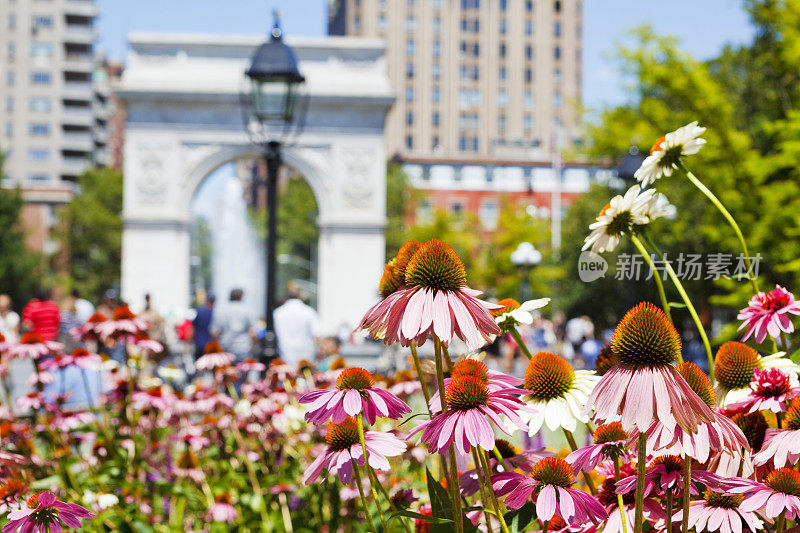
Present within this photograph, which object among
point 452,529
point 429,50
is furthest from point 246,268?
point 429,50

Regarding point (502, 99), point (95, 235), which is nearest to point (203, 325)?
point (95, 235)

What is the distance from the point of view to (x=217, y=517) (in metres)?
3.69

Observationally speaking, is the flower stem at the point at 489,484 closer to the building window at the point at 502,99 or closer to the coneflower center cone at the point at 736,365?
the coneflower center cone at the point at 736,365

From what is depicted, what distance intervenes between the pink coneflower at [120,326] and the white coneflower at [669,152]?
9.52 feet

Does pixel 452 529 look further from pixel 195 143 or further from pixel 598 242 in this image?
pixel 195 143

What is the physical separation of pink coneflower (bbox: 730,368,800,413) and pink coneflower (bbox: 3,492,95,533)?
4.33 feet

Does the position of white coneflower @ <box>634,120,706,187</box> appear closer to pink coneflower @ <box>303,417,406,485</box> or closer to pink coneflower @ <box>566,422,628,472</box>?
pink coneflower @ <box>566,422,628,472</box>

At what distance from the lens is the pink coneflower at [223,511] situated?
371 cm

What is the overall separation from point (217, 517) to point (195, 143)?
83.6 feet

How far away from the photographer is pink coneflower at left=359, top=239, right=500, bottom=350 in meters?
1.40

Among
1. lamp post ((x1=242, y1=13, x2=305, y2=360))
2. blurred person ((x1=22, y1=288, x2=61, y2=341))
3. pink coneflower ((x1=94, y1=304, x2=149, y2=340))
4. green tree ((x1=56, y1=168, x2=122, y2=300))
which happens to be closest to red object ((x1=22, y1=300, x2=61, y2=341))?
blurred person ((x1=22, y1=288, x2=61, y2=341))

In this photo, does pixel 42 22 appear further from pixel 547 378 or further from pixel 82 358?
pixel 547 378

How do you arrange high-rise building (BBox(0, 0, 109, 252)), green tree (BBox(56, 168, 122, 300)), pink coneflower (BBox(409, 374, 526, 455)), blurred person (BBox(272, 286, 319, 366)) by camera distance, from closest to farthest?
pink coneflower (BBox(409, 374, 526, 455))
blurred person (BBox(272, 286, 319, 366))
green tree (BBox(56, 168, 122, 300))
high-rise building (BBox(0, 0, 109, 252))

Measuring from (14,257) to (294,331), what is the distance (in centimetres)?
4297
